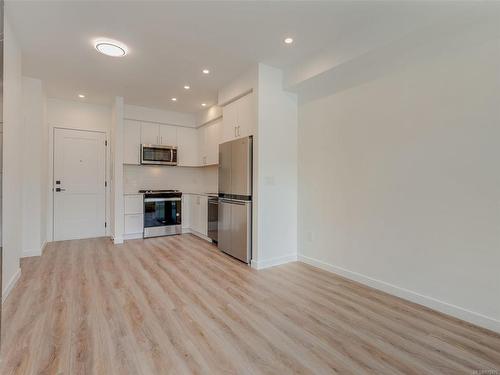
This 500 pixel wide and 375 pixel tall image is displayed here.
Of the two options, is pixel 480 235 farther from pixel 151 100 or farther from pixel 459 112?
pixel 151 100

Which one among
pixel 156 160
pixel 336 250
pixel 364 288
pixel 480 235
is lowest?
pixel 364 288

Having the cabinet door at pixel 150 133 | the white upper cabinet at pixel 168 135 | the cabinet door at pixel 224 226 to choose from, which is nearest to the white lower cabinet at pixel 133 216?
the cabinet door at pixel 150 133

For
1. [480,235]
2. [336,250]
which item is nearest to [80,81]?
[336,250]

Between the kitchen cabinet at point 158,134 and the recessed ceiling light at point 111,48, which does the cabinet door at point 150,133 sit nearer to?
the kitchen cabinet at point 158,134

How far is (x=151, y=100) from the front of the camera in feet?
15.8

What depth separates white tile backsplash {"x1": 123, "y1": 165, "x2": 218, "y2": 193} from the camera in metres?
5.38

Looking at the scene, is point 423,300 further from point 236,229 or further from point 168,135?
point 168,135

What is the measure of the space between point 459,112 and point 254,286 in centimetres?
257

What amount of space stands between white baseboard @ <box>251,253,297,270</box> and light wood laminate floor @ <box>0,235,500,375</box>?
0.17 m

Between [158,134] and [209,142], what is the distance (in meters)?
1.16

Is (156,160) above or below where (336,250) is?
above

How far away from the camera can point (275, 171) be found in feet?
11.4

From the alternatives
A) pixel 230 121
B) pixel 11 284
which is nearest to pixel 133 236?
pixel 11 284

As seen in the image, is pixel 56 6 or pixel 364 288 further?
pixel 364 288
